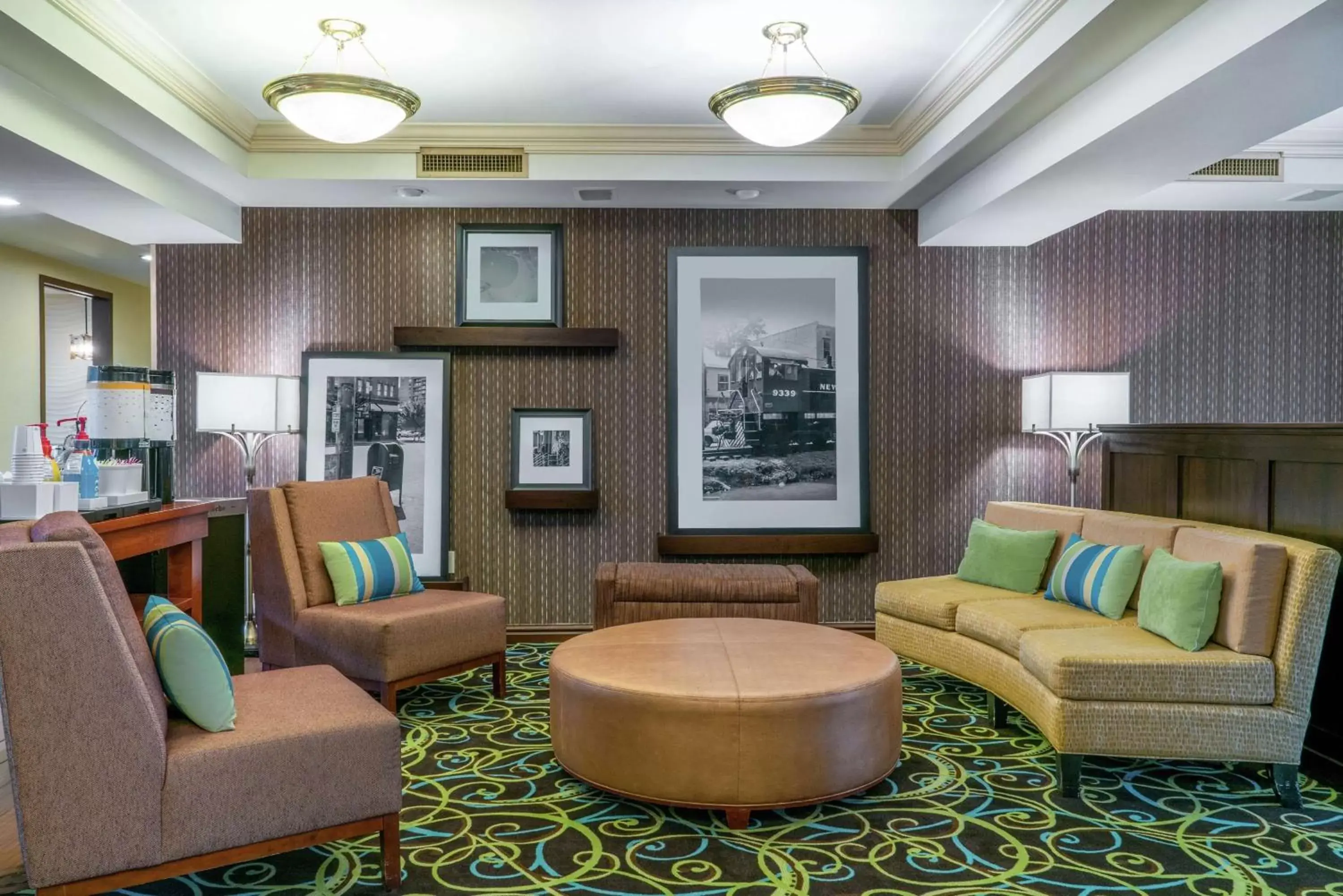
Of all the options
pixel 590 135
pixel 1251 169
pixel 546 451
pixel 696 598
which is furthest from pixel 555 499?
pixel 1251 169

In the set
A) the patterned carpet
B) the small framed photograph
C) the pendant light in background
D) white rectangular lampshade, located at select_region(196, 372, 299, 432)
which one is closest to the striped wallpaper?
the small framed photograph

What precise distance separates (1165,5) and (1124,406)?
2.53 metres

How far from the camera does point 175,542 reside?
144 inches

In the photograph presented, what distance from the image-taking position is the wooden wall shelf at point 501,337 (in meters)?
5.31

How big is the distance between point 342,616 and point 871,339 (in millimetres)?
3359

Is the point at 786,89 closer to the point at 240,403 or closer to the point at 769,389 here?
the point at 769,389

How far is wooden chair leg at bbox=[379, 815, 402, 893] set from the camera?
7.96 feet

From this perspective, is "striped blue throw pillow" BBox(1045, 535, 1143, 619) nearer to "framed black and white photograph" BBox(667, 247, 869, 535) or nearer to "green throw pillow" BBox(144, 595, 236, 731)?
"framed black and white photograph" BBox(667, 247, 869, 535)

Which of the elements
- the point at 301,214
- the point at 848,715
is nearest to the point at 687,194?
the point at 301,214

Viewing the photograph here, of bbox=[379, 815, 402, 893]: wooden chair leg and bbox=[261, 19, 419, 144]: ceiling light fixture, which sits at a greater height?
bbox=[261, 19, 419, 144]: ceiling light fixture

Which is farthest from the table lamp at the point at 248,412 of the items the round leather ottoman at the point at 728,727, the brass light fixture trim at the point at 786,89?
the brass light fixture trim at the point at 786,89

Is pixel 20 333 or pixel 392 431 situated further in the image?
pixel 20 333

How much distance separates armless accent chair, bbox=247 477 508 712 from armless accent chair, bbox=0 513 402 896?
143 centimetres

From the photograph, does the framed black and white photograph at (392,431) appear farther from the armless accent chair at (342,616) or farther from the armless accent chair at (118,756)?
the armless accent chair at (118,756)
